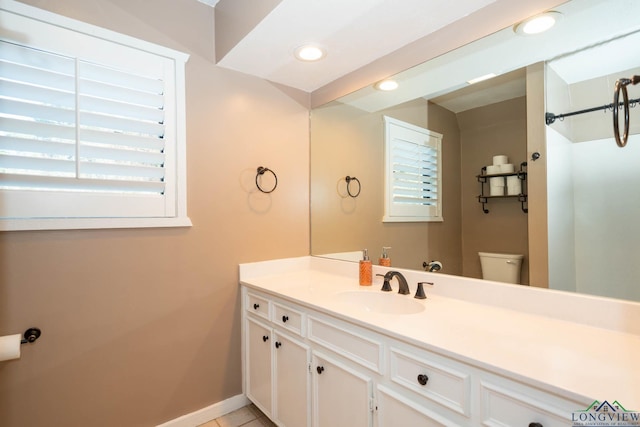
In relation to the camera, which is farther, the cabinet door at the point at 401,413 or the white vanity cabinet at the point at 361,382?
the cabinet door at the point at 401,413

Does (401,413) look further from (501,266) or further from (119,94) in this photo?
(119,94)

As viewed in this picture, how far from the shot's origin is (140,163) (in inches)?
65.9

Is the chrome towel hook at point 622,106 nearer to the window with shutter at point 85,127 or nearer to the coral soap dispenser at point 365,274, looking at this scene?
the coral soap dispenser at point 365,274

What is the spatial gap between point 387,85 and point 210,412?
236cm

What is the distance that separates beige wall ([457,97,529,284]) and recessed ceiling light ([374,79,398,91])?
1.58 feet

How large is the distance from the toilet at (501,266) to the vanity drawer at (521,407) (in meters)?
0.68

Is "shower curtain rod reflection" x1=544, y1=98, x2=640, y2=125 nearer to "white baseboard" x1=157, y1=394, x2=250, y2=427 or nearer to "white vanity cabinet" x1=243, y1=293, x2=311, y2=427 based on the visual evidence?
"white vanity cabinet" x1=243, y1=293, x2=311, y2=427

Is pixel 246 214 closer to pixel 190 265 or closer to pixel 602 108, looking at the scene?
pixel 190 265

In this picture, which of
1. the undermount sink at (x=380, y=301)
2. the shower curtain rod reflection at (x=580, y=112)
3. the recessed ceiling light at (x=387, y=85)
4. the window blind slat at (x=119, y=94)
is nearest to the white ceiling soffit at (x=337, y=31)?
the recessed ceiling light at (x=387, y=85)

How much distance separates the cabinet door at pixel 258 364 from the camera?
1.78 metres

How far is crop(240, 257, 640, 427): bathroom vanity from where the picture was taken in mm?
816

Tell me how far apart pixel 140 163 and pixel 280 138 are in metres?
0.95

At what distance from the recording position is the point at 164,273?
176cm

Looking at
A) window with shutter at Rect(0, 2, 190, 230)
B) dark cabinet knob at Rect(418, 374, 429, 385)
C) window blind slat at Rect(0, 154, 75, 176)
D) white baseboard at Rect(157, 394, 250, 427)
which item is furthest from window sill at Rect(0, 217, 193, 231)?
dark cabinet knob at Rect(418, 374, 429, 385)
